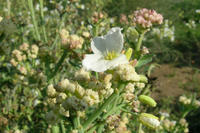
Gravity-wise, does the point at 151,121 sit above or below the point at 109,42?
below

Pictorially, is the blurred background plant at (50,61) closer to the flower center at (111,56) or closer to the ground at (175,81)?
the flower center at (111,56)

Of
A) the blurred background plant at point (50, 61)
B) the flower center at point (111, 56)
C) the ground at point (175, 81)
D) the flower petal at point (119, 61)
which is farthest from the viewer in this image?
the ground at point (175, 81)

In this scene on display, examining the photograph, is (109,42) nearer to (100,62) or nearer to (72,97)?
(100,62)

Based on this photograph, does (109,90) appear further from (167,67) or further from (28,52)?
(167,67)

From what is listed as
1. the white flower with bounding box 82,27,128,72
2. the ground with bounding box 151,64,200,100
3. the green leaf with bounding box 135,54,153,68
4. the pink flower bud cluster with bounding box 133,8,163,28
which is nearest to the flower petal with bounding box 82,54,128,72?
the white flower with bounding box 82,27,128,72

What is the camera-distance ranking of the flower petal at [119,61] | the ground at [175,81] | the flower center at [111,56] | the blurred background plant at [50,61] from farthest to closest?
the ground at [175,81] < the blurred background plant at [50,61] < the flower center at [111,56] < the flower petal at [119,61]

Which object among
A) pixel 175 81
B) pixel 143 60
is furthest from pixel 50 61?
pixel 175 81

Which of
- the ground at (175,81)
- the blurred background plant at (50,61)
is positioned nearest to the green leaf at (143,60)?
the blurred background plant at (50,61)

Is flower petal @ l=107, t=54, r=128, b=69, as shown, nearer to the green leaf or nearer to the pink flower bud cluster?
the green leaf
